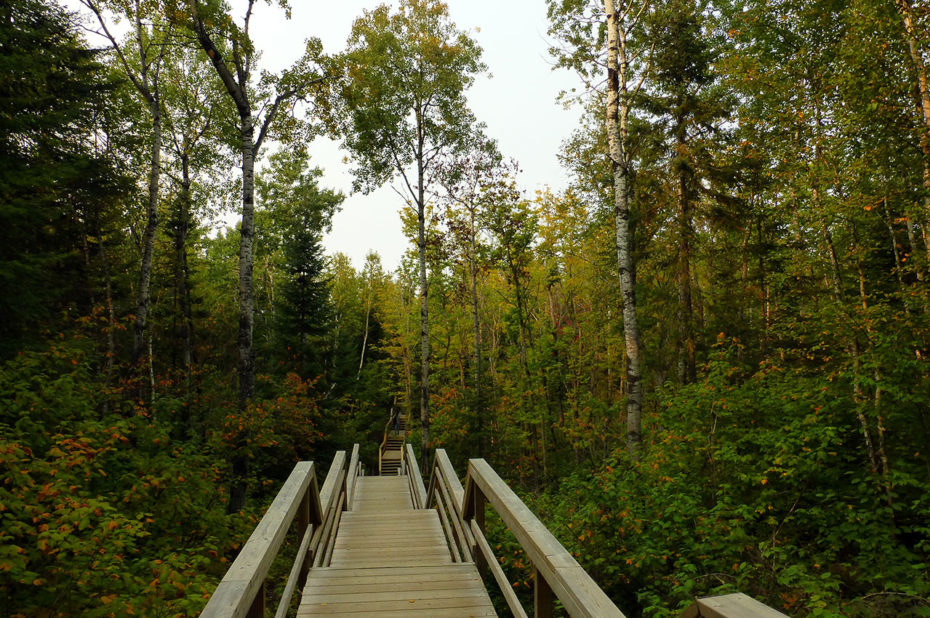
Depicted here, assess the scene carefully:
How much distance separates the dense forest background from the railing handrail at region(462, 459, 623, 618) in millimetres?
2191

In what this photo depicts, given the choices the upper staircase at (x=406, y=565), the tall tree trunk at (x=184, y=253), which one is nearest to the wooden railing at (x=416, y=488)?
the upper staircase at (x=406, y=565)

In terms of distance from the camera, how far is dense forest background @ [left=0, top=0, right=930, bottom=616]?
19.4 ft

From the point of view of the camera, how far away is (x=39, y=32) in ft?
34.3

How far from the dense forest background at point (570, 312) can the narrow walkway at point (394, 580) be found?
174cm

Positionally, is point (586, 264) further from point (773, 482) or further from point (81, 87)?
point (81, 87)

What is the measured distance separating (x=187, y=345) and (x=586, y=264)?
62.1 ft

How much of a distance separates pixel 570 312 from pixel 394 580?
77.4 ft

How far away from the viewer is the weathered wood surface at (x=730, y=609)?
1.15 m

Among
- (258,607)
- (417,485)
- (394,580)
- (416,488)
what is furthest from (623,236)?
(258,607)

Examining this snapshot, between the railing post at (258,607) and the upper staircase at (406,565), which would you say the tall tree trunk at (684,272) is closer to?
the upper staircase at (406,565)

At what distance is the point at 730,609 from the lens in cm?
119

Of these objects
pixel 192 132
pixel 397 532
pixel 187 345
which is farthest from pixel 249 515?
pixel 192 132

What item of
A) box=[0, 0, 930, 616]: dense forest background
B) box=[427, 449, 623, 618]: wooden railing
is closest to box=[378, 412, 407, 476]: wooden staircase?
box=[0, 0, 930, 616]: dense forest background

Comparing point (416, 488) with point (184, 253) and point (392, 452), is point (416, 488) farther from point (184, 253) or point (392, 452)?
point (392, 452)
